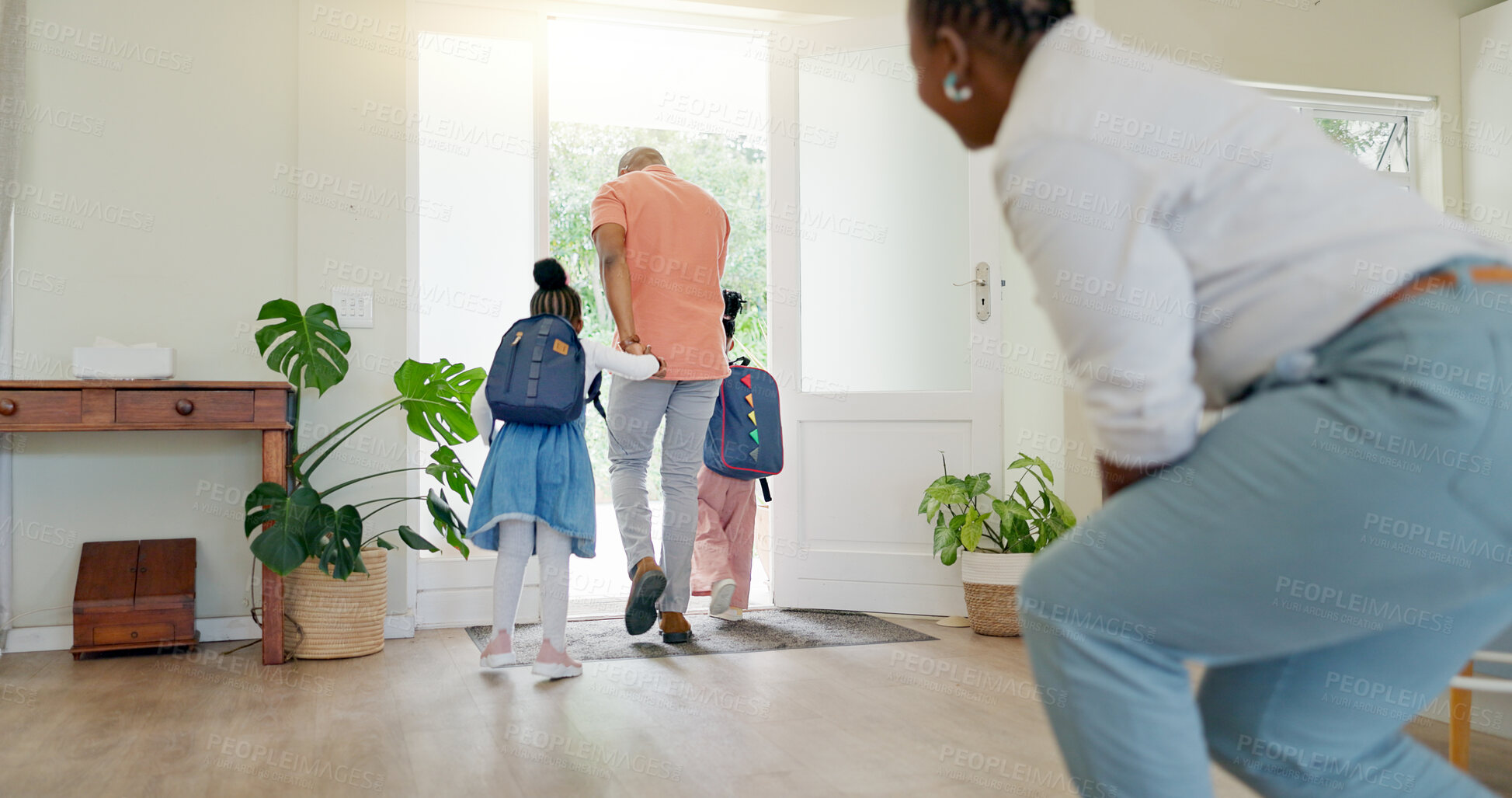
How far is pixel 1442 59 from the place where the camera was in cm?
432

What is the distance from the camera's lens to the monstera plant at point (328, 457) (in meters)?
2.81

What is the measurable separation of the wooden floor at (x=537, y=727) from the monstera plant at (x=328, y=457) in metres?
0.33

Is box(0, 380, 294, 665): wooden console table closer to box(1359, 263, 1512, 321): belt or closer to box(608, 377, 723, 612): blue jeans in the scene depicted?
box(608, 377, 723, 612): blue jeans

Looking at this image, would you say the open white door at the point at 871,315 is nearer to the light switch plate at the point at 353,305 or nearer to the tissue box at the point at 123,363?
the light switch plate at the point at 353,305

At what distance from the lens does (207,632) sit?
128 inches

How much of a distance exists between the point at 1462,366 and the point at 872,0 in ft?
11.7

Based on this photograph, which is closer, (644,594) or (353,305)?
(644,594)

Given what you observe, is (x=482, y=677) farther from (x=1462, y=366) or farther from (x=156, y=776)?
(x=1462, y=366)

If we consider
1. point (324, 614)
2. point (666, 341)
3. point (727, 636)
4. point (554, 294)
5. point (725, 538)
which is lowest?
point (727, 636)

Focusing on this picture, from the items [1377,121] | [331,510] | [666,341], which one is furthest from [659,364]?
[1377,121]

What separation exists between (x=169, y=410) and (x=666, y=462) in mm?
1351

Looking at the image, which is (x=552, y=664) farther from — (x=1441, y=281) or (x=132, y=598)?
(x=1441, y=281)

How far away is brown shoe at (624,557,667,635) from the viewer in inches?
114

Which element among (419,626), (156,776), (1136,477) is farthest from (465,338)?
(1136,477)
